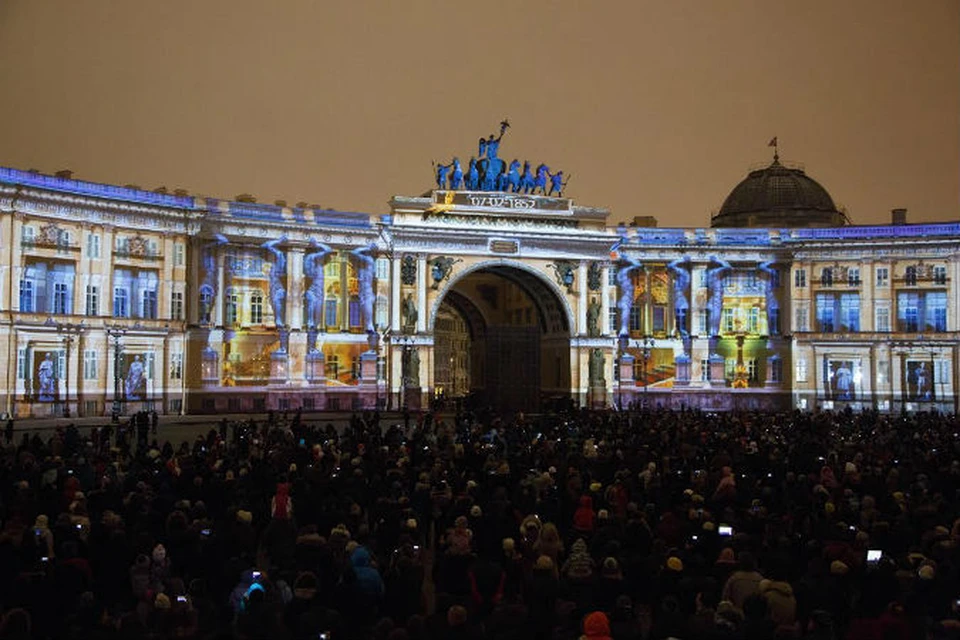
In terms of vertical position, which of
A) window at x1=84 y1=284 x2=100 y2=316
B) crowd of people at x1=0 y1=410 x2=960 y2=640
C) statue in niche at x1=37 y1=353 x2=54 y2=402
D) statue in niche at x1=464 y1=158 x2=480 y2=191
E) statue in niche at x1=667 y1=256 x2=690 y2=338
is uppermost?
statue in niche at x1=464 y1=158 x2=480 y2=191

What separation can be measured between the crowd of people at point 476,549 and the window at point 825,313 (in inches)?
1817

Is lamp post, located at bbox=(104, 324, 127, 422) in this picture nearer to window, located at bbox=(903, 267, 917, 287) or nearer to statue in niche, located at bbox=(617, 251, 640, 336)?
statue in niche, located at bbox=(617, 251, 640, 336)

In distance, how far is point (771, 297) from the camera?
7181 centimetres

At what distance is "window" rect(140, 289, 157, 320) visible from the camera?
190 feet

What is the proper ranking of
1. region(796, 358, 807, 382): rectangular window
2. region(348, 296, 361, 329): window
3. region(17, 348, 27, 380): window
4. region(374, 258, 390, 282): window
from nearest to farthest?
region(17, 348, 27, 380): window → region(348, 296, 361, 329): window → region(374, 258, 390, 282): window → region(796, 358, 807, 382): rectangular window

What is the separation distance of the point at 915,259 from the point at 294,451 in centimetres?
5446

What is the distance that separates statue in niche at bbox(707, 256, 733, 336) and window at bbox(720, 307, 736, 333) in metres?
0.47

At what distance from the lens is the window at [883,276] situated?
69188 mm

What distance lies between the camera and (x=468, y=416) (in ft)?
148

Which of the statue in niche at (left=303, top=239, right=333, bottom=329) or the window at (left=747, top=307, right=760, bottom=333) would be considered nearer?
the statue in niche at (left=303, top=239, right=333, bottom=329)

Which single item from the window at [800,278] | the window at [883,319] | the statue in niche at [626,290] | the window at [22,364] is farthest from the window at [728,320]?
the window at [22,364]

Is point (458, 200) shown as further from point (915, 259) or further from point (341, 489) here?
point (341, 489)

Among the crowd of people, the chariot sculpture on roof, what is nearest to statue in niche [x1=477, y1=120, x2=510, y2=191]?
the chariot sculpture on roof

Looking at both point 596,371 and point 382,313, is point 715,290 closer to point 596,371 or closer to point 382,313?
point 596,371
